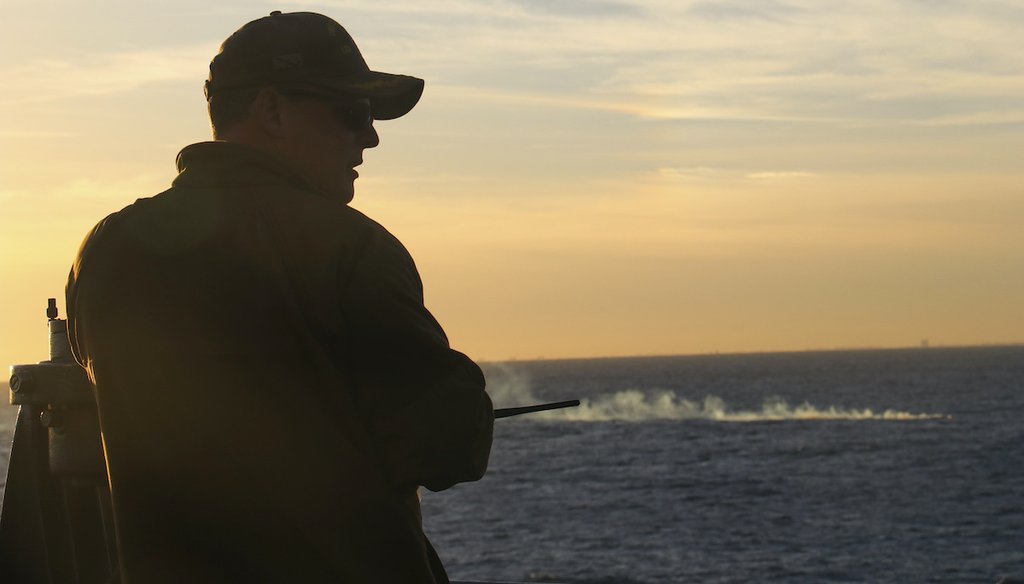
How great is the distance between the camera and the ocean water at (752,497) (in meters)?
53.0

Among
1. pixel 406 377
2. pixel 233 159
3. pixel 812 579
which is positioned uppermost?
pixel 233 159

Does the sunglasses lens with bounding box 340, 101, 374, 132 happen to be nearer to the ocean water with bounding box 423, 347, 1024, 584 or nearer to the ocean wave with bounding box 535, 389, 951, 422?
the ocean water with bounding box 423, 347, 1024, 584

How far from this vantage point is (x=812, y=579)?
4891 cm

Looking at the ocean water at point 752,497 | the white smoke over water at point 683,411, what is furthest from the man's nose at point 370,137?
the white smoke over water at point 683,411

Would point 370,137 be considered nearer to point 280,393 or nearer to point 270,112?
point 270,112

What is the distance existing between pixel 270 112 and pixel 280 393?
19.8 inches

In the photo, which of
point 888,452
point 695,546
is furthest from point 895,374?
point 695,546

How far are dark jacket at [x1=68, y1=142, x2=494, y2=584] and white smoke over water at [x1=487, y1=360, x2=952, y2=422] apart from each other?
372ft

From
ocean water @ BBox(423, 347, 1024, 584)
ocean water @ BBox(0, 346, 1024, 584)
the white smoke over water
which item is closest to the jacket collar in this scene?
ocean water @ BBox(0, 346, 1024, 584)

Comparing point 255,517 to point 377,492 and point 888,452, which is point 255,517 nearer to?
point 377,492

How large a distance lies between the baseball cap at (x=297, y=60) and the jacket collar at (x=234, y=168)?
135 mm

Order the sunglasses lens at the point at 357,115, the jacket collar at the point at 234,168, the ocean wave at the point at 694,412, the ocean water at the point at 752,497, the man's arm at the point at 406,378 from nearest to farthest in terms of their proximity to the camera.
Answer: the man's arm at the point at 406,378
the jacket collar at the point at 234,168
the sunglasses lens at the point at 357,115
the ocean water at the point at 752,497
the ocean wave at the point at 694,412

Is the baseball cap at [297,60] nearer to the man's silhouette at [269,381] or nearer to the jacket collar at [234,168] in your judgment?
the man's silhouette at [269,381]

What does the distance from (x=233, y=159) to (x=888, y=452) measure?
95517mm
